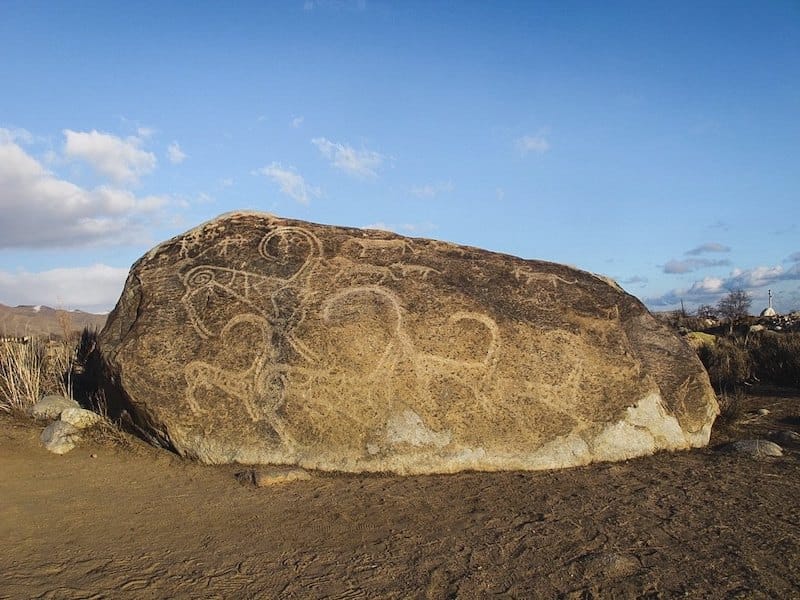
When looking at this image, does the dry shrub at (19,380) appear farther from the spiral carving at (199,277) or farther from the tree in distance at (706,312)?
the tree in distance at (706,312)

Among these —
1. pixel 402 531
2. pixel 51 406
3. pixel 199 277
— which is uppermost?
pixel 199 277

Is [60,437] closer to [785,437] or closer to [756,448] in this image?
[756,448]

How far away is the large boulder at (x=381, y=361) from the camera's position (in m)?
4.59

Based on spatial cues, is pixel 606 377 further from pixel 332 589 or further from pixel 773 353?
pixel 773 353

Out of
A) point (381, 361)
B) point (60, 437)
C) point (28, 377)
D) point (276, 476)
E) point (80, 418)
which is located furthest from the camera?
point (28, 377)

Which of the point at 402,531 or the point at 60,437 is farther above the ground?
the point at 60,437

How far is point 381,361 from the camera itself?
4.78 m

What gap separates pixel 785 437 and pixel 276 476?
4.27m

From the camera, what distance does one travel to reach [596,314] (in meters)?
5.39

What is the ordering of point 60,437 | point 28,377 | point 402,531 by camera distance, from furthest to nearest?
point 28,377 → point 60,437 → point 402,531

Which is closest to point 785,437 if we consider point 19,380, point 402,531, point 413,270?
point 413,270

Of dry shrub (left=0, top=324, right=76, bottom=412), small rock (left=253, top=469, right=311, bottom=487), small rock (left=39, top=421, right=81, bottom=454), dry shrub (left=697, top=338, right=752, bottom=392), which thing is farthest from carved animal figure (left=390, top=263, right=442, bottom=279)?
dry shrub (left=697, top=338, right=752, bottom=392)

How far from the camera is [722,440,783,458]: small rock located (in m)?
4.74

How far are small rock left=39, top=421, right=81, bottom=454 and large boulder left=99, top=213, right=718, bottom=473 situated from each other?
634 millimetres
